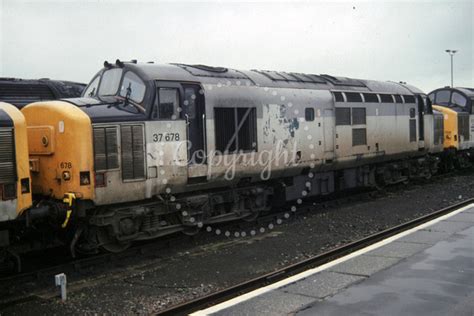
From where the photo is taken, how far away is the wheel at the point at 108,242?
8938 millimetres

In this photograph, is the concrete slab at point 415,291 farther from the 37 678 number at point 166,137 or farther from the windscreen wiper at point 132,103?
the windscreen wiper at point 132,103

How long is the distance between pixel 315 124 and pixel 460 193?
20.6ft

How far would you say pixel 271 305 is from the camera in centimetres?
599

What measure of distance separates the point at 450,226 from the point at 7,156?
8179 millimetres

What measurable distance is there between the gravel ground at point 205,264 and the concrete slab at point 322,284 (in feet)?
4.32

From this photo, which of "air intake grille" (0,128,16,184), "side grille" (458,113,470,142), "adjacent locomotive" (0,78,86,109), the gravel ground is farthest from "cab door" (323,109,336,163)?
"side grille" (458,113,470,142)

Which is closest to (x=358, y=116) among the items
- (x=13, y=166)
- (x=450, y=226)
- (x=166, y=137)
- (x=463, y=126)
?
(x=450, y=226)

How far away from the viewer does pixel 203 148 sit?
33.2 ft

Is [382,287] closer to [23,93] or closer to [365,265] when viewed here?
[365,265]

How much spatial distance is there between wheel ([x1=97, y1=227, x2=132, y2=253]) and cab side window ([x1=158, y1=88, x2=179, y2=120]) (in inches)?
91.0

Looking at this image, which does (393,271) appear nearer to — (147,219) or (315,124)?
(147,219)


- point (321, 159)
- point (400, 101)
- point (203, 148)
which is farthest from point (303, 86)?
point (400, 101)

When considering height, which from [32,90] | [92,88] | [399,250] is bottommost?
[399,250]

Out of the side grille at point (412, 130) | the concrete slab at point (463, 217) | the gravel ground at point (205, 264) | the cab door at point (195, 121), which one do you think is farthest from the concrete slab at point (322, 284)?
the side grille at point (412, 130)
